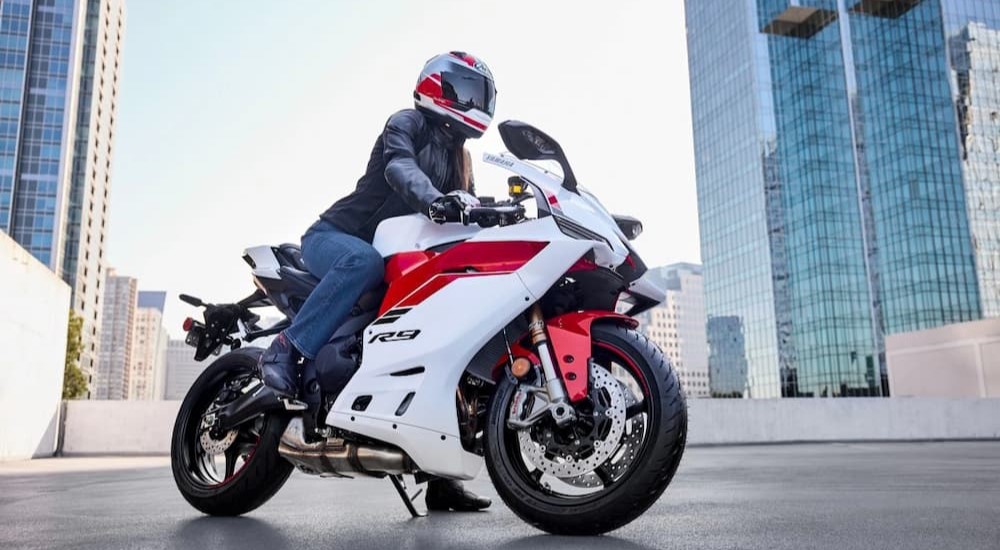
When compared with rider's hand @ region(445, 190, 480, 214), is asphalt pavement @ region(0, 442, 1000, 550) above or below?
below

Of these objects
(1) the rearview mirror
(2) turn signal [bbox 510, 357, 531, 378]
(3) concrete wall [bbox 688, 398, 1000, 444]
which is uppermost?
(1) the rearview mirror

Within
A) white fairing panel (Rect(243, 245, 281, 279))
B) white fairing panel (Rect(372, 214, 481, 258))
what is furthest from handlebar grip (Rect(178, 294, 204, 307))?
white fairing panel (Rect(372, 214, 481, 258))

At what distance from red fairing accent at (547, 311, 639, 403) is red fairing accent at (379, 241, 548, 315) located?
0.84ft

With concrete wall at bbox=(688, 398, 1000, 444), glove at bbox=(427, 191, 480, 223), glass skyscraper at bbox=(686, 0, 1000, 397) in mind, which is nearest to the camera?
glove at bbox=(427, 191, 480, 223)

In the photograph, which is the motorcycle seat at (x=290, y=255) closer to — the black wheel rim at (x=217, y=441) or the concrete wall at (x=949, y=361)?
the black wheel rim at (x=217, y=441)

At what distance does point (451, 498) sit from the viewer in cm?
377

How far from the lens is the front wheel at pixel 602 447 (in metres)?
2.49

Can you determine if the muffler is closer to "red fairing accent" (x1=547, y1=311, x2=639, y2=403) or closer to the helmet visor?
"red fairing accent" (x1=547, y1=311, x2=639, y2=403)

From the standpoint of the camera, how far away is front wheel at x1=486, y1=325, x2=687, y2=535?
8.18 feet

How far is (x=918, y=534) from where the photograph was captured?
8.52 feet

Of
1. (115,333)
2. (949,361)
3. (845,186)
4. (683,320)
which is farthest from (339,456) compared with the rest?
(115,333)

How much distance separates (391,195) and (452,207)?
0.73 meters

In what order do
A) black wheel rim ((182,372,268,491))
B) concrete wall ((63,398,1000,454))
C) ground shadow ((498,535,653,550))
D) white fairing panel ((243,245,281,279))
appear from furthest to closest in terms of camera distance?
concrete wall ((63,398,1000,454)), white fairing panel ((243,245,281,279)), black wheel rim ((182,372,268,491)), ground shadow ((498,535,653,550))

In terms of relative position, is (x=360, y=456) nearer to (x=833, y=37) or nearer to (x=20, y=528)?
(x=20, y=528)
